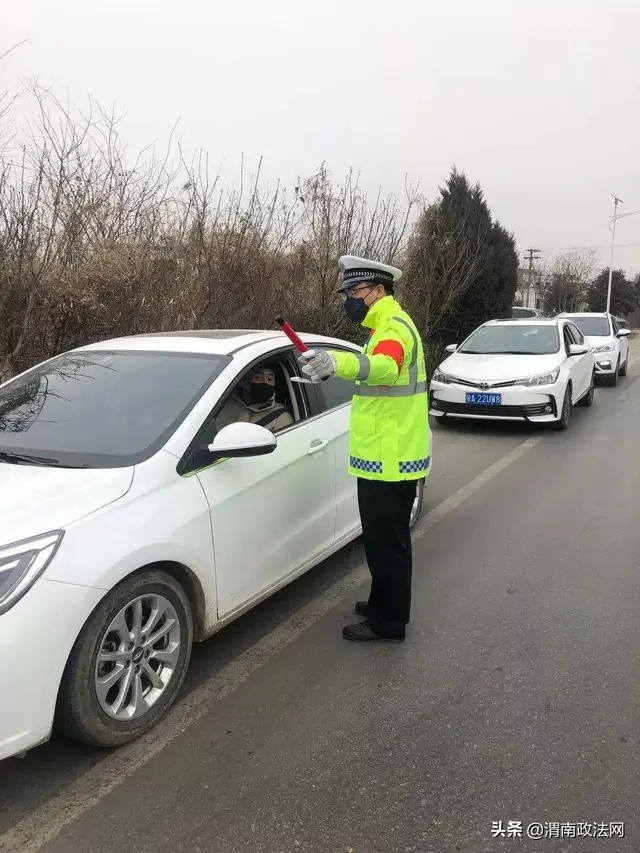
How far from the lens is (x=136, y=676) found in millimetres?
2609

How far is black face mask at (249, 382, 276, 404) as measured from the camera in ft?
12.1

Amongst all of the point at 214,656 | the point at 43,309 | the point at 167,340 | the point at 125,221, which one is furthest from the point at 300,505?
the point at 125,221

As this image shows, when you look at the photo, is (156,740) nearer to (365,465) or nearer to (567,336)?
(365,465)

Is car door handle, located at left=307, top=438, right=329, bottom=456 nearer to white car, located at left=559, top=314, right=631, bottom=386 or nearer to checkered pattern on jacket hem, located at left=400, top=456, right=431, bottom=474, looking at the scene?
checkered pattern on jacket hem, located at left=400, top=456, right=431, bottom=474

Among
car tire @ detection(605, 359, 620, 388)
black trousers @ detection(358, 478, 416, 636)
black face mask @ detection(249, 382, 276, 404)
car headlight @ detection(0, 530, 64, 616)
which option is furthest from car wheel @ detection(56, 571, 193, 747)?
car tire @ detection(605, 359, 620, 388)

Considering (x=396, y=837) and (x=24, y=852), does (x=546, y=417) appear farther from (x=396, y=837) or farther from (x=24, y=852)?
(x=24, y=852)

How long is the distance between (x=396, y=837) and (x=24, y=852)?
3.91 ft

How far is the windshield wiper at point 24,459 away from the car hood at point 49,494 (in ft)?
0.12

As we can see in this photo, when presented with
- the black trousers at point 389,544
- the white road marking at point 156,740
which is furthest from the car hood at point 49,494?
the black trousers at point 389,544

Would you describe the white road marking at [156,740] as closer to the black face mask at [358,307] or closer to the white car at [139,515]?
the white car at [139,515]

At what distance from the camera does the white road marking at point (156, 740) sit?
2189 millimetres

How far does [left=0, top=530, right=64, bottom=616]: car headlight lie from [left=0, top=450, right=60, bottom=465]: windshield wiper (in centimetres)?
61

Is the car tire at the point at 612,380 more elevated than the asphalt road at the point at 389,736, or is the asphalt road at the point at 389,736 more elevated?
the car tire at the point at 612,380

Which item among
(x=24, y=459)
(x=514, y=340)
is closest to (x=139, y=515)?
(x=24, y=459)
